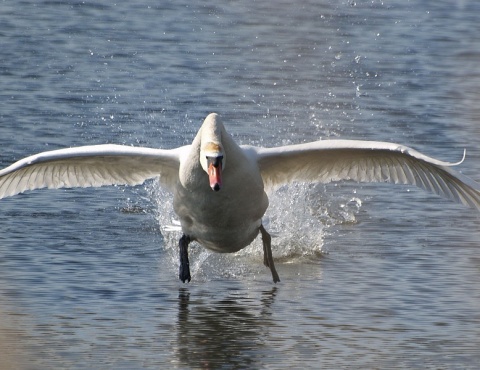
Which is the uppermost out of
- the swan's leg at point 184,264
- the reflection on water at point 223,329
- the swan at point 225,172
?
the swan at point 225,172

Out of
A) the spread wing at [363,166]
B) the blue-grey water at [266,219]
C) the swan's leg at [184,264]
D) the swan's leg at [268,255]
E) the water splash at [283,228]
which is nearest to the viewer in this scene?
the blue-grey water at [266,219]

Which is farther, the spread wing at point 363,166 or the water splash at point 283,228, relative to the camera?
the water splash at point 283,228

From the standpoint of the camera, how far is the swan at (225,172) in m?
8.95

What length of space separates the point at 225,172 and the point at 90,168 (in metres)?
1.65

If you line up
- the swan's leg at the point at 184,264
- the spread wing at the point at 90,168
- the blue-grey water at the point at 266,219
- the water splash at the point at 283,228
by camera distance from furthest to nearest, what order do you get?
the water splash at the point at 283,228 → the swan's leg at the point at 184,264 → the spread wing at the point at 90,168 → the blue-grey water at the point at 266,219

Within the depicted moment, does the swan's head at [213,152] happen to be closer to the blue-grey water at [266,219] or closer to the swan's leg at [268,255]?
the blue-grey water at [266,219]

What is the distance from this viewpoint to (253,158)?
9.38 metres

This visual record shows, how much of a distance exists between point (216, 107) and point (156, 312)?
25.1ft

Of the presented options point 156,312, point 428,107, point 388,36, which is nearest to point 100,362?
point 156,312

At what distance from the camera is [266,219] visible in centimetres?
1145

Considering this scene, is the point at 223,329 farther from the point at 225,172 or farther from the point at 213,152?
the point at 213,152

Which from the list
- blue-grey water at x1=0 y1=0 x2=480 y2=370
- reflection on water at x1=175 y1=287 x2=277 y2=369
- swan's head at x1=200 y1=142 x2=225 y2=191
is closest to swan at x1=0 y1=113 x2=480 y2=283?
swan's head at x1=200 y1=142 x2=225 y2=191

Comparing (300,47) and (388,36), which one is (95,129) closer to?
(388,36)

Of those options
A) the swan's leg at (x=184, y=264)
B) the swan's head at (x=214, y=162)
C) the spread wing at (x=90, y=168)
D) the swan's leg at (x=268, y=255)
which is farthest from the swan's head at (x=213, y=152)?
the swan's leg at (x=268, y=255)
